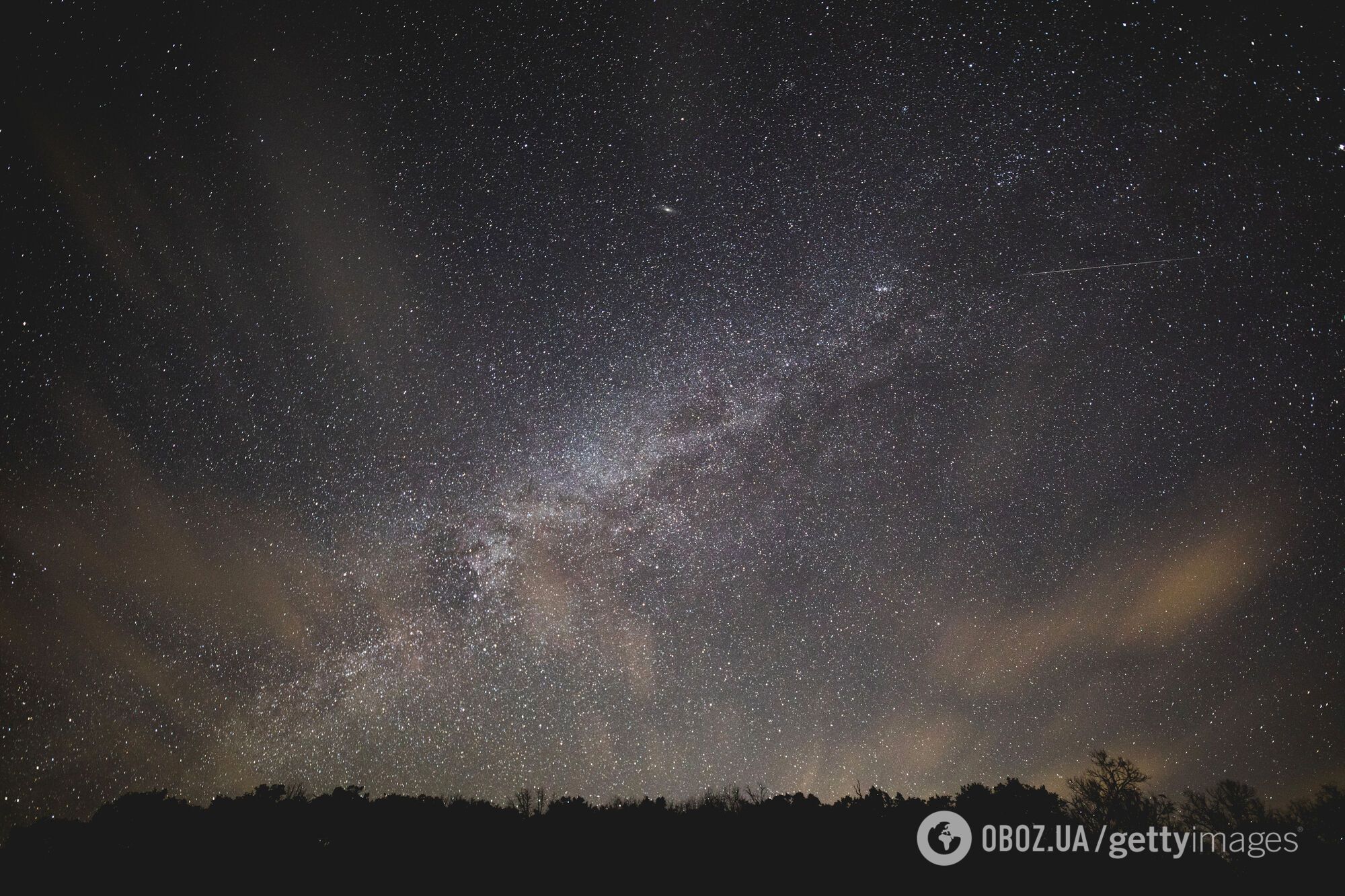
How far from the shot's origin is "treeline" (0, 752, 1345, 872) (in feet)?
43.5

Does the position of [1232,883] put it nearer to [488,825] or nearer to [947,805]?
[947,805]

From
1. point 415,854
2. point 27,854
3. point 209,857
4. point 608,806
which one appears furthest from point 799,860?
point 27,854

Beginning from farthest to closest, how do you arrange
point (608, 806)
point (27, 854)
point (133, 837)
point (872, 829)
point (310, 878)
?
1. point (608, 806)
2. point (872, 829)
3. point (133, 837)
4. point (27, 854)
5. point (310, 878)

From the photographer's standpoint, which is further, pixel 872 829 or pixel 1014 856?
pixel 872 829

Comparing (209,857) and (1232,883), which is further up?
(1232,883)

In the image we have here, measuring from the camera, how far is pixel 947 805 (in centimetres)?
1625

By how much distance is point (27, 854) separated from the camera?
13109 millimetres

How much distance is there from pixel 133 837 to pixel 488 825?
8.23m

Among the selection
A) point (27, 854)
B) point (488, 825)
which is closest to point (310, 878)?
point (488, 825)

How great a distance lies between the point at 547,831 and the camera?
49.9 feet

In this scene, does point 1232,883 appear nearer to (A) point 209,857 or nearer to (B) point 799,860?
(B) point 799,860

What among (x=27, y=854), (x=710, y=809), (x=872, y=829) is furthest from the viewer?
(x=710, y=809)

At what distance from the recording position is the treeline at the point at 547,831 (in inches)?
522

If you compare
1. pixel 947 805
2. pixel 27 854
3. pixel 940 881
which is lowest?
pixel 27 854
